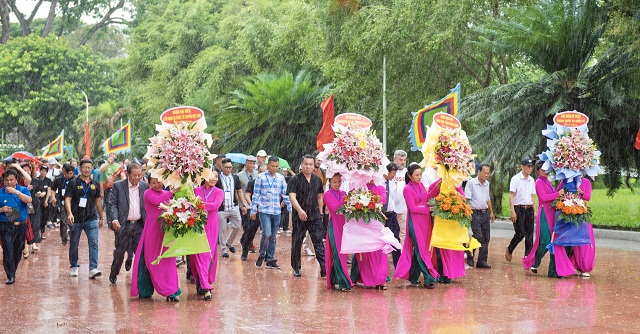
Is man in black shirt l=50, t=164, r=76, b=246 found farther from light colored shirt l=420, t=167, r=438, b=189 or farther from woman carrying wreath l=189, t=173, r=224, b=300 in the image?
light colored shirt l=420, t=167, r=438, b=189

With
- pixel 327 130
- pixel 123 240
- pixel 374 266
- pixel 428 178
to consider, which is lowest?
pixel 374 266

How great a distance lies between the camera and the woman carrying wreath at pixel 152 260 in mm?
10695

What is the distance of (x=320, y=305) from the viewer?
10.4 m

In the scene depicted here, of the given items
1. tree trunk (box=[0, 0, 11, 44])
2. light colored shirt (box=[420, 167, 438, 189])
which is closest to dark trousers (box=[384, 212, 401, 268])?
light colored shirt (box=[420, 167, 438, 189])

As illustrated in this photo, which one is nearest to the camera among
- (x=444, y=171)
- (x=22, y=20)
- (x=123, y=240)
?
(x=444, y=171)

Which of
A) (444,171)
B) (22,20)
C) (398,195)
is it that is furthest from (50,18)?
(444,171)

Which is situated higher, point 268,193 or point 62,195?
point 268,193

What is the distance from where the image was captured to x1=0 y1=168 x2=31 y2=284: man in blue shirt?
12.3m

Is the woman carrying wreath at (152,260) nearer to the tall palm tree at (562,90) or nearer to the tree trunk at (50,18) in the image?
the tall palm tree at (562,90)

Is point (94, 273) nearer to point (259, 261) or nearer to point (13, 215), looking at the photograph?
point (13, 215)

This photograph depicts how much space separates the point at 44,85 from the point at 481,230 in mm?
43782

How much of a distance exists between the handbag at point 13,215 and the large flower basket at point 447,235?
218 inches

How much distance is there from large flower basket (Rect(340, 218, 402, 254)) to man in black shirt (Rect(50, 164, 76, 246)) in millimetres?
4178

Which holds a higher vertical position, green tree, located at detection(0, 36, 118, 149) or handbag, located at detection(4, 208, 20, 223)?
green tree, located at detection(0, 36, 118, 149)
